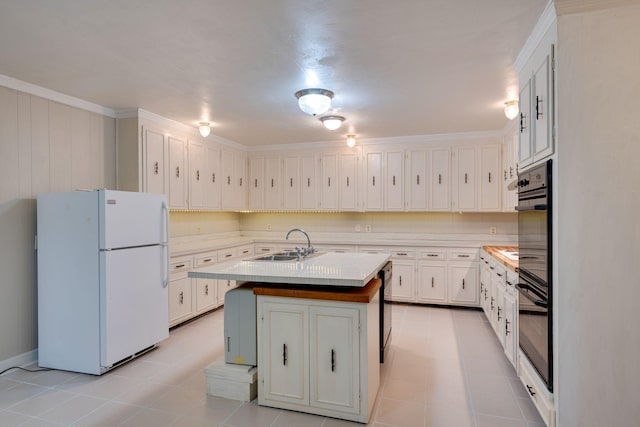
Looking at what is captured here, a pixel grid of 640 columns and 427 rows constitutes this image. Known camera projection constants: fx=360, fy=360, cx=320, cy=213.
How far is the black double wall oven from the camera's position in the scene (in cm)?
195

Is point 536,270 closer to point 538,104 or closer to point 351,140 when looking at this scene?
point 538,104

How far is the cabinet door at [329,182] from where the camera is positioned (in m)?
5.54

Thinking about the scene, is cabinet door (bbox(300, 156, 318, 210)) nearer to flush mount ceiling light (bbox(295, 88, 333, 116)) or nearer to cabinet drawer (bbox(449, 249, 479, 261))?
cabinet drawer (bbox(449, 249, 479, 261))

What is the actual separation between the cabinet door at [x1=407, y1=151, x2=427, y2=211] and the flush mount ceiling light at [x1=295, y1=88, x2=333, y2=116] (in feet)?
7.60

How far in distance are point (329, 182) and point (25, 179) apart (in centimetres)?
365

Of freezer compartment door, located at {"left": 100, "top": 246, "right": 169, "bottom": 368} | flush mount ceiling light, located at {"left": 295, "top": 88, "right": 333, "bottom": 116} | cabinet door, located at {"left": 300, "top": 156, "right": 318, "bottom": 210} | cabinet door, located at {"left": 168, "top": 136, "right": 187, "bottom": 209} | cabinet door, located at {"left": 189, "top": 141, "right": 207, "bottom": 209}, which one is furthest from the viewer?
cabinet door, located at {"left": 300, "top": 156, "right": 318, "bottom": 210}

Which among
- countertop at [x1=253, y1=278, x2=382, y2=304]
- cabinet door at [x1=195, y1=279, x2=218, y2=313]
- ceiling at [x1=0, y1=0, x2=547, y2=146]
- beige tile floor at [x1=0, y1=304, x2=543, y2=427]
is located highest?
ceiling at [x1=0, y1=0, x2=547, y2=146]

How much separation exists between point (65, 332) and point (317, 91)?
2945mm

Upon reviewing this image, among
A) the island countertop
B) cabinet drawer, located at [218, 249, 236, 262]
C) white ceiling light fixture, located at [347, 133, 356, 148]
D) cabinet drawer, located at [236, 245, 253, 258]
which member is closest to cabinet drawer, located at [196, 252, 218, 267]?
cabinet drawer, located at [218, 249, 236, 262]

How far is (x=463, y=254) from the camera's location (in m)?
4.81

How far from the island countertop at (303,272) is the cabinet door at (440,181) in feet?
7.63

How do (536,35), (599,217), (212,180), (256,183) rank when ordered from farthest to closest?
(256,183) → (212,180) → (536,35) → (599,217)

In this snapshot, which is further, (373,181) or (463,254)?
(373,181)

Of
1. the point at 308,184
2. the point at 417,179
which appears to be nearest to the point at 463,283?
the point at 417,179
